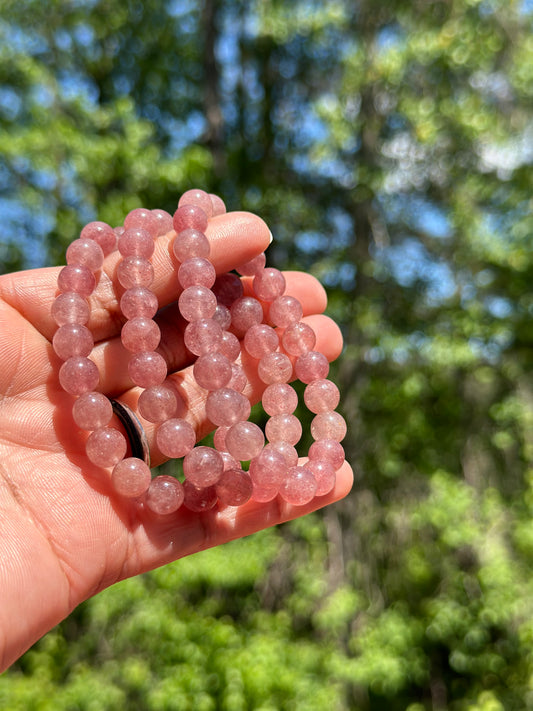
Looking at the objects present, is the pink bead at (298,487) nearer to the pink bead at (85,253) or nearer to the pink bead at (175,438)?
the pink bead at (175,438)

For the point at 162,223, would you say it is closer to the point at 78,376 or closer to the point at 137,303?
the point at 137,303

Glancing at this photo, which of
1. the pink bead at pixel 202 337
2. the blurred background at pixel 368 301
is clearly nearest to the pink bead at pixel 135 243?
the pink bead at pixel 202 337

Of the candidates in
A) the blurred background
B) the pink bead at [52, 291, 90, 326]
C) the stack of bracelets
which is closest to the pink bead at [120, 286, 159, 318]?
the stack of bracelets

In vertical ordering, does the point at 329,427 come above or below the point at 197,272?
below

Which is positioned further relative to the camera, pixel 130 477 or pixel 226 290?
pixel 226 290

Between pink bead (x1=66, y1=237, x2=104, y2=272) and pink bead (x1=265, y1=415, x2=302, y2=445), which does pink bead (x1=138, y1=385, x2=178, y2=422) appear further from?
pink bead (x1=66, y1=237, x2=104, y2=272)

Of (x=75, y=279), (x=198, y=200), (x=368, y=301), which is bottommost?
(x=368, y=301)

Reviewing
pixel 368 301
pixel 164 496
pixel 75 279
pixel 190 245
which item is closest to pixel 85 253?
Answer: pixel 75 279

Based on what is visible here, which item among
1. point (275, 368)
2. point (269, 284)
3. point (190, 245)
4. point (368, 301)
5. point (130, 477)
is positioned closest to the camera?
point (130, 477)
